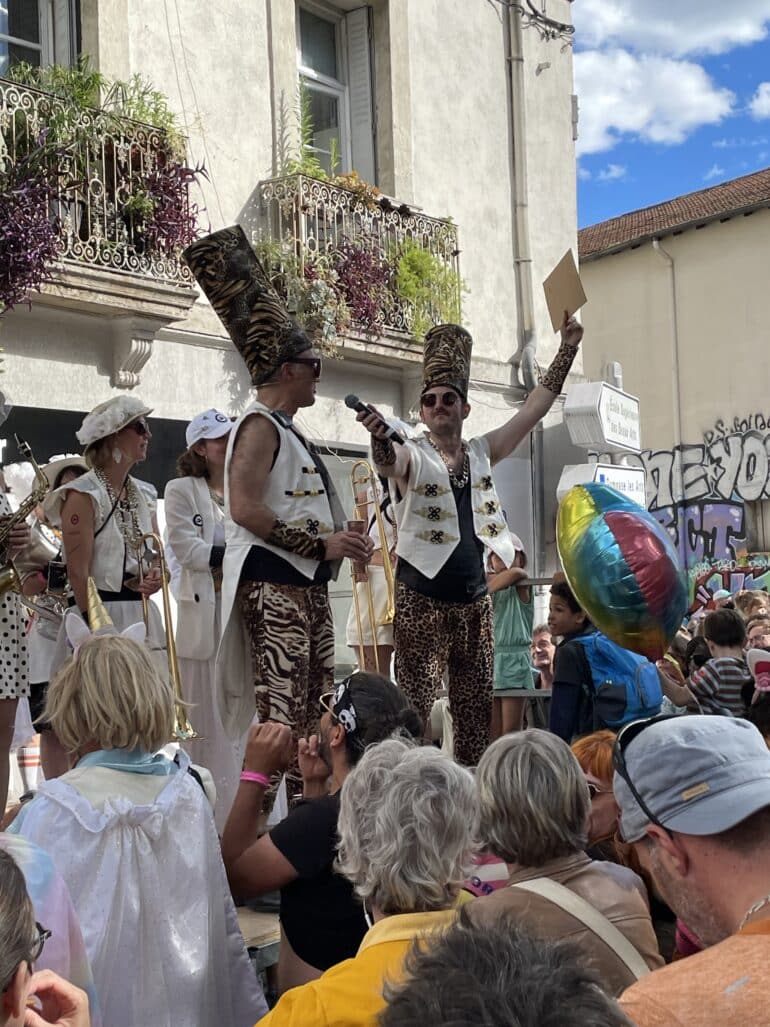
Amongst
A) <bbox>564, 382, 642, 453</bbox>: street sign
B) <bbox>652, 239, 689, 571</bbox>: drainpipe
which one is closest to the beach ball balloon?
<bbox>564, 382, 642, 453</bbox>: street sign

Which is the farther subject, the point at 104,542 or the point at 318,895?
the point at 104,542

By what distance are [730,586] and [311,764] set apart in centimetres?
2032

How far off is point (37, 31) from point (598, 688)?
7.69 metres

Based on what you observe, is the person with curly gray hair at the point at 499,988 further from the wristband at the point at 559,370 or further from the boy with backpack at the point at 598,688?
the wristband at the point at 559,370

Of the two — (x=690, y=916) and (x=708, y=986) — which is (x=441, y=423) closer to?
(x=690, y=916)

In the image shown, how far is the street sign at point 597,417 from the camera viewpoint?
14.1m

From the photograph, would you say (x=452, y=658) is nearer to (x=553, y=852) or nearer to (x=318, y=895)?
(x=318, y=895)

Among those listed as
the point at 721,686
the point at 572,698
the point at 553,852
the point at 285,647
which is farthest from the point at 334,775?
the point at 721,686

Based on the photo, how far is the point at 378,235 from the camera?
12414mm

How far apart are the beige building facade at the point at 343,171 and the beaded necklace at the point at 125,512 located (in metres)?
3.84

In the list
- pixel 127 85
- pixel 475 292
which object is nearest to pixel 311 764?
pixel 127 85

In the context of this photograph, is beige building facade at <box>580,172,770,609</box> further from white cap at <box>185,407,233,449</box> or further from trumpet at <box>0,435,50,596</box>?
trumpet at <box>0,435,50,596</box>

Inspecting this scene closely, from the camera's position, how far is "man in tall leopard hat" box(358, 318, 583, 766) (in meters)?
5.14

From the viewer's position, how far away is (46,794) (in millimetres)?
2990
